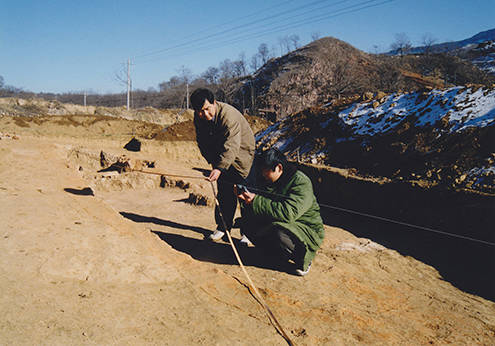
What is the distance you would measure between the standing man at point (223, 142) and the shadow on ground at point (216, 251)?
18cm

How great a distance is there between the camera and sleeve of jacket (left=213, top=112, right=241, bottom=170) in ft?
11.2

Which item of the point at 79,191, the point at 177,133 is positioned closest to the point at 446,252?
the point at 79,191

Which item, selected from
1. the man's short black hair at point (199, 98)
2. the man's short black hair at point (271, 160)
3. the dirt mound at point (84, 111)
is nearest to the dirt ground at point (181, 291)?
the man's short black hair at point (271, 160)

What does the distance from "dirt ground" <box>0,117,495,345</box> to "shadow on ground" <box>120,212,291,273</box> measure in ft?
0.04

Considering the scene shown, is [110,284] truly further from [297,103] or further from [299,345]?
[297,103]

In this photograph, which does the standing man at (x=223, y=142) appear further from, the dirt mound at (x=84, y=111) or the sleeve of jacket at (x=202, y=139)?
the dirt mound at (x=84, y=111)

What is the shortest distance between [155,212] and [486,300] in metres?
4.62

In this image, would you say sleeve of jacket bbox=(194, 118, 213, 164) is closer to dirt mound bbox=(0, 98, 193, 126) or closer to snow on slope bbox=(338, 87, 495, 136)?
snow on slope bbox=(338, 87, 495, 136)

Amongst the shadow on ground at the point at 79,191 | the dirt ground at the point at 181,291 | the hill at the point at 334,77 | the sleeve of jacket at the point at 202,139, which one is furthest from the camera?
the hill at the point at 334,77

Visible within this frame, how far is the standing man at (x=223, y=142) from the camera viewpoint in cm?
346

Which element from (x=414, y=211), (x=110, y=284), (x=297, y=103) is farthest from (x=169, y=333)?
(x=297, y=103)

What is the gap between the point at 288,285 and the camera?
2926 millimetres

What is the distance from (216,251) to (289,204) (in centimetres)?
138

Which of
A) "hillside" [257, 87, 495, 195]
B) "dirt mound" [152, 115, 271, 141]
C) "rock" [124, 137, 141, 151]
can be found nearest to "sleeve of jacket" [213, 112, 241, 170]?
"hillside" [257, 87, 495, 195]
